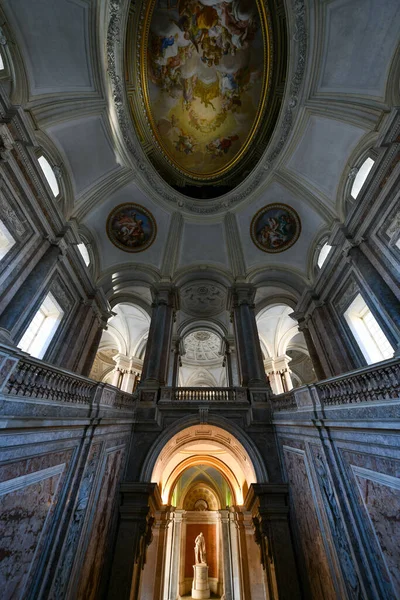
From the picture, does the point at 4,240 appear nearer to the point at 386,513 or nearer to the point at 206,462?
the point at 386,513

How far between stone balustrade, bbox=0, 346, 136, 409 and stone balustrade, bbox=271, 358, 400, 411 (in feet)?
16.0

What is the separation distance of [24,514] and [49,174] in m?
9.86

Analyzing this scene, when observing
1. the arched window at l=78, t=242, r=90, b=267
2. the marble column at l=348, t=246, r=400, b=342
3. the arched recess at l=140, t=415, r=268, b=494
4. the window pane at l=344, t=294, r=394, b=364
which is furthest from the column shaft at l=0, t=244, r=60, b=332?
the window pane at l=344, t=294, r=394, b=364

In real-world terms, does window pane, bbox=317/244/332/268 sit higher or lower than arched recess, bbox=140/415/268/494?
higher

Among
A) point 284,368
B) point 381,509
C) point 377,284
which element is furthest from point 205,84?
point 284,368

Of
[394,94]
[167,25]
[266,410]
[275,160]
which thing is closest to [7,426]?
[266,410]

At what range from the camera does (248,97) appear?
1079 cm

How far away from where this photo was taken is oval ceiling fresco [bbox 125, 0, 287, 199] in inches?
353

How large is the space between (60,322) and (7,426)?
7.43 m

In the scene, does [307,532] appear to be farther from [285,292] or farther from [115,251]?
[115,251]

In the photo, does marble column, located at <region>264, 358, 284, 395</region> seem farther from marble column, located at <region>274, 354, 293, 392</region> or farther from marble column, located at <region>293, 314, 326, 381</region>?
marble column, located at <region>293, 314, 326, 381</region>

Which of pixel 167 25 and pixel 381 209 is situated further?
pixel 167 25

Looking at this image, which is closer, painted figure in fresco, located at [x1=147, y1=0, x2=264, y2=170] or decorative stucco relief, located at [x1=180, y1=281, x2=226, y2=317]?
painted figure in fresco, located at [x1=147, y1=0, x2=264, y2=170]

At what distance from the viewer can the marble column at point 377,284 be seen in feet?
22.2
